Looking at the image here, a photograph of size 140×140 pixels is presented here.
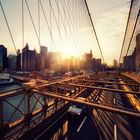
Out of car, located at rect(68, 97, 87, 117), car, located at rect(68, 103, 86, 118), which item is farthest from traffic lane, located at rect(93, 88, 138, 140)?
car, located at rect(68, 103, 86, 118)

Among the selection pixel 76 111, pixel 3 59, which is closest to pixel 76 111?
pixel 76 111

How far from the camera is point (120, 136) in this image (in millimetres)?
10672

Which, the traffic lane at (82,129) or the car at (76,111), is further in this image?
the car at (76,111)

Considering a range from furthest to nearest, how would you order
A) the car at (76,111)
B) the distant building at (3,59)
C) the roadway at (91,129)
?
the car at (76,111) < the roadway at (91,129) < the distant building at (3,59)

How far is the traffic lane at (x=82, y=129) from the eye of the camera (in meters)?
10.9

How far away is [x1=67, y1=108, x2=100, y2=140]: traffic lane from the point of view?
1089 cm

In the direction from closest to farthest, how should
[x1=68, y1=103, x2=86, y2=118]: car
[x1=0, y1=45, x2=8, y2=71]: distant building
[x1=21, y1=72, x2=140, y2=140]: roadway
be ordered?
[x1=0, y1=45, x2=8, y2=71]: distant building, [x1=21, y1=72, x2=140, y2=140]: roadway, [x1=68, y1=103, x2=86, y2=118]: car

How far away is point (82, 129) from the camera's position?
12.3m

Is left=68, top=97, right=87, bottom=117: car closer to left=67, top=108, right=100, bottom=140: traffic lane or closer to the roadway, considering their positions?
the roadway

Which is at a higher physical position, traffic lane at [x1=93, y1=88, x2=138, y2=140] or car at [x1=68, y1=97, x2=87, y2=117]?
car at [x1=68, y1=97, x2=87, y2=117]

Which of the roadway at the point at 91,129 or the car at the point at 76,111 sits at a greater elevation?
the car at the point at 76,111

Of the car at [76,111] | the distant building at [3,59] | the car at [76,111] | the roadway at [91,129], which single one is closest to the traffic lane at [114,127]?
the roadway at [91,129]

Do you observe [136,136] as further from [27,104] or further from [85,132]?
[27,104]

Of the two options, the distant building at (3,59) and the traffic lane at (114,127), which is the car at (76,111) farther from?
the distant building at (3,59)
